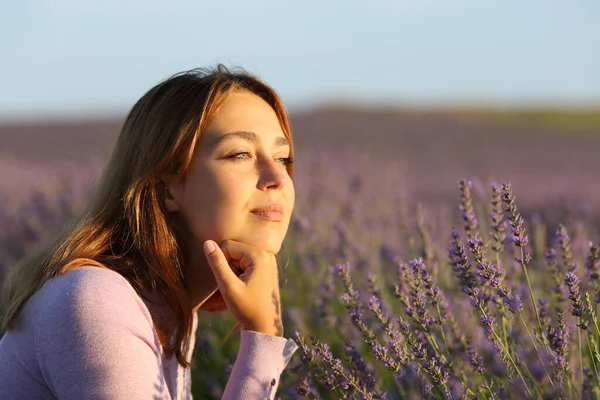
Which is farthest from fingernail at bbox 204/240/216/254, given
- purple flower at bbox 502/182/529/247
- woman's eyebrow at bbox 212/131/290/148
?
purple flower at bbox 502/182/529/247

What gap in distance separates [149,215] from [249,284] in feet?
1.06

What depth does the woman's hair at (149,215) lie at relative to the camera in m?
2.05

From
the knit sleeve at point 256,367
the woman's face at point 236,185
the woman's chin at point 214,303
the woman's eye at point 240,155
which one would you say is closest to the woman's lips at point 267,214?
the woman's face at point 236,185

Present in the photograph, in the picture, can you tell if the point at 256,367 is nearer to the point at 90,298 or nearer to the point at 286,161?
the point at 90,298

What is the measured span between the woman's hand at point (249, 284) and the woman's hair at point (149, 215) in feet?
0.57

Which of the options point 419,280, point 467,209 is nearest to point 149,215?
point 419,280

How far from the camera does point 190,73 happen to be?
2.24 meters

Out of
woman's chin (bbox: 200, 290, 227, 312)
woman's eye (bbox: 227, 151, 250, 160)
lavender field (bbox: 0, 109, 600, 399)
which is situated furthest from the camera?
woman's chin (bbox: 200, 290, 227, 312)

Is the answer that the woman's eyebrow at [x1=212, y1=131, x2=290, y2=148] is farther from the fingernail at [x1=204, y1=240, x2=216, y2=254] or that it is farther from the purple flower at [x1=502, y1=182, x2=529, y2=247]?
the purple flower at [x1=502, y1=182, x2=529, y2=247]

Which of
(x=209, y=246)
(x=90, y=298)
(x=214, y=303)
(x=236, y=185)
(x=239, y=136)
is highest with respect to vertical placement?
(x=239, y=136)

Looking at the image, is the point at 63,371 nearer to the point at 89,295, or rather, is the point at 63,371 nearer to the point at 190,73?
the point at 89,295

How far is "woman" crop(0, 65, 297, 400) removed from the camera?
1.77 meters

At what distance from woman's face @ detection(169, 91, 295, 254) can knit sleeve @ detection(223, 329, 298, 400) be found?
0.78ft

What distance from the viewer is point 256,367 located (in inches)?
74.5
